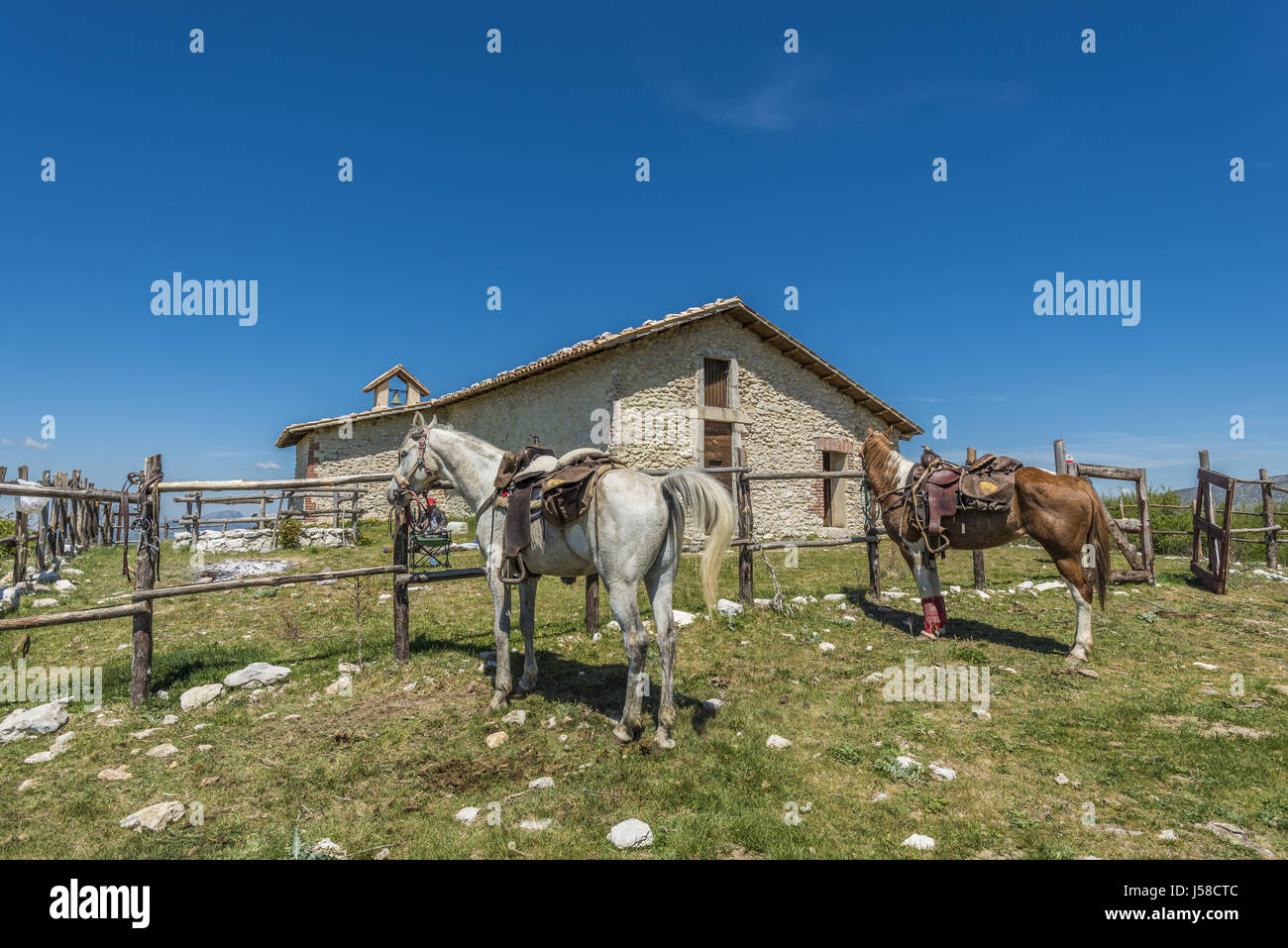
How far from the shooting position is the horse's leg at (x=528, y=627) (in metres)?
5.14

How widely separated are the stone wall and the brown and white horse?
806 cm

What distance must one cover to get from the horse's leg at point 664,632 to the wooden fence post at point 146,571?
14.1ft

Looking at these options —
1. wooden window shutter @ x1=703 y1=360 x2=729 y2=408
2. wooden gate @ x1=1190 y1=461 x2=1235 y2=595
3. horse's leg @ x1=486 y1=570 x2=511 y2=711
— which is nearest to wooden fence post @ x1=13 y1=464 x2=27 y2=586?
horse's leg @ x1=486 y1=570 x2=511 y2=711

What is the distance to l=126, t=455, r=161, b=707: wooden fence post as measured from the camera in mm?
4922

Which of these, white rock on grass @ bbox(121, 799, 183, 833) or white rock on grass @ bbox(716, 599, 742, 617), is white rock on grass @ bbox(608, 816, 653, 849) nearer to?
white rock on grass @ bbox(121, 799, 183, 833)

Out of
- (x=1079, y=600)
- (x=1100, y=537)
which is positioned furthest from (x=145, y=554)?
(x=1100, y=537)

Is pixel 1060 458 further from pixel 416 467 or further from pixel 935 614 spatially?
pixel 416 467

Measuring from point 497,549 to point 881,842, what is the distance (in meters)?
3.43

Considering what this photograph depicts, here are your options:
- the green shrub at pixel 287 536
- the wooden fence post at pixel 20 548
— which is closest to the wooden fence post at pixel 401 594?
the wooden fence post at pixel 20 548

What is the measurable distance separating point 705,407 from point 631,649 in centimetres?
1200

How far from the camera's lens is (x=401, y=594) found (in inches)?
233

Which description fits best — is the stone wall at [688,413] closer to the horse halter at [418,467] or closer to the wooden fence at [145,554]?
the horse halter at [418,467]
